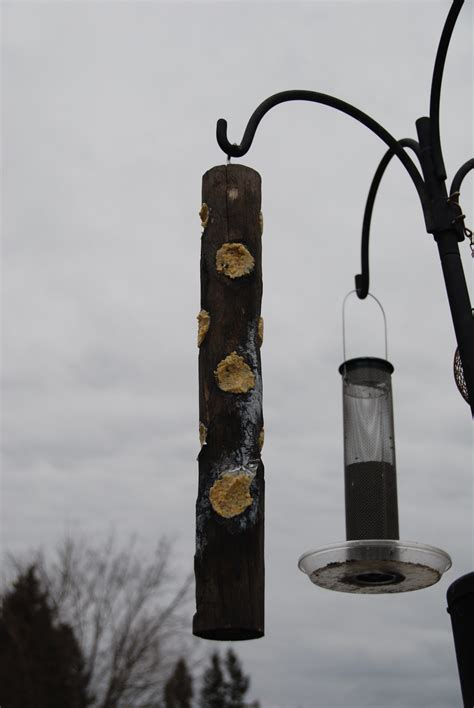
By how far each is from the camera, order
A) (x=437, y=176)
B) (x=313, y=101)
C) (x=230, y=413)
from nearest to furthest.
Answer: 1. (x=230, y=413)
2. (x=437, y=176)
3. (x=313, y=101)

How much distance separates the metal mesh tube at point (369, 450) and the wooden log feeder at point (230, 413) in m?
1.74

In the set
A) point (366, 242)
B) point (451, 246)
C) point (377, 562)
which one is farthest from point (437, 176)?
point (377, 562)

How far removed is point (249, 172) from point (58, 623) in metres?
26.6

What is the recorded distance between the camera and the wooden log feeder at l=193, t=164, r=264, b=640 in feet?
11.1

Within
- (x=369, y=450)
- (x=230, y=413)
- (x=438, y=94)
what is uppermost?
(x=438, y=94)

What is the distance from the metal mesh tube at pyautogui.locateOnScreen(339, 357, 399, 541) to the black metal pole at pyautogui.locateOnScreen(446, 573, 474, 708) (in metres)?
0.71

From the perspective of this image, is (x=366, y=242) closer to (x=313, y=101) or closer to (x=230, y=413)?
(x=313, y=101)

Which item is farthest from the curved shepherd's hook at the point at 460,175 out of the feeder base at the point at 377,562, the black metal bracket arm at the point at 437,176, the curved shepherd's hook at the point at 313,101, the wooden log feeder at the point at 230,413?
the feeder base at the point at 377,562

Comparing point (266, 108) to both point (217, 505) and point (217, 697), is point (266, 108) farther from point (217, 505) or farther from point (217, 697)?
point (217, 697)

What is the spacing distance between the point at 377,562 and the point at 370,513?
0.52 m

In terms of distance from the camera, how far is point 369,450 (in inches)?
213

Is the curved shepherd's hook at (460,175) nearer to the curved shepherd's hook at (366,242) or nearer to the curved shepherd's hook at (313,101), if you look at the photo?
the curved shepherd's hook at (313,101)

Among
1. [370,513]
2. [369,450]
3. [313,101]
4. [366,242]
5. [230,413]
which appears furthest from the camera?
[366,242]

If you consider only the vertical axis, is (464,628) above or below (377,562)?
below
